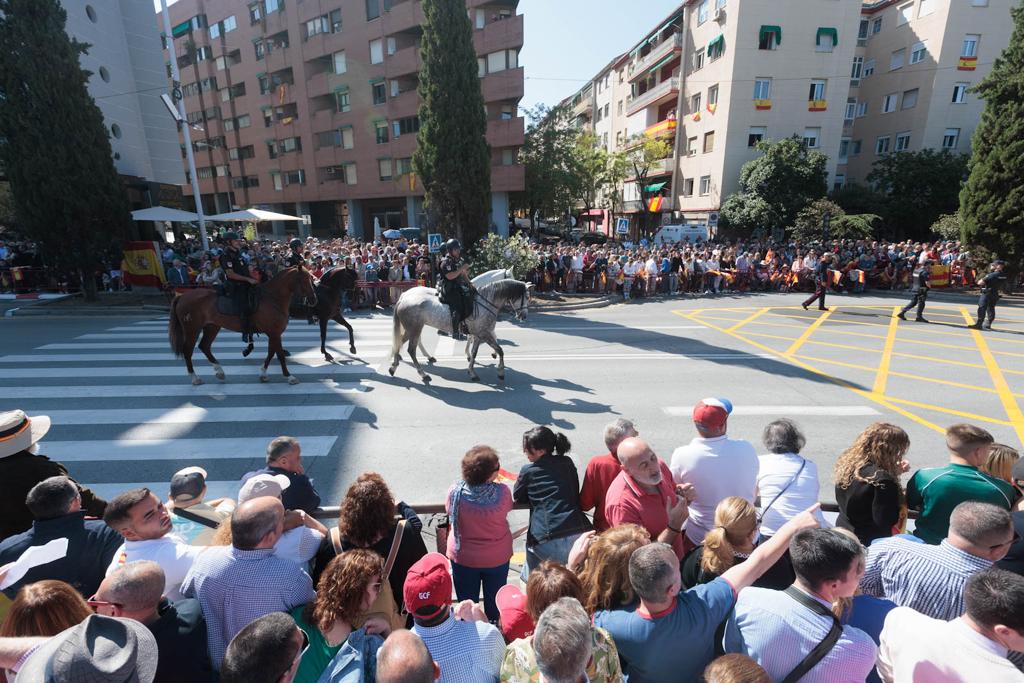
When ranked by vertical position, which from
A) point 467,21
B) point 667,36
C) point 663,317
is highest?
point 667,36

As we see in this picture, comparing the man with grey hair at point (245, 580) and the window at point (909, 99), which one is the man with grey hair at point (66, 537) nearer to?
the man with grey hair at point (245, 580)

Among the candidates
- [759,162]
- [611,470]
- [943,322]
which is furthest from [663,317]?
[759,162]

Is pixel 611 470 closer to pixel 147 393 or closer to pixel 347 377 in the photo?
pixel 347 377

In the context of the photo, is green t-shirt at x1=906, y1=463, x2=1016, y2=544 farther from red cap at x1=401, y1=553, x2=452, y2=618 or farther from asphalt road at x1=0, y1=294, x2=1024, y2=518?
red cap at x1=401, y1=553, x2=452, y2=618

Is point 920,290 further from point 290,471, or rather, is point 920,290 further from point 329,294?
point 290,471

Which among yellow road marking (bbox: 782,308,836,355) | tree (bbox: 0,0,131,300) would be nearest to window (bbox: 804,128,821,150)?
yellow road marking (bbox: 782,308,836,355)

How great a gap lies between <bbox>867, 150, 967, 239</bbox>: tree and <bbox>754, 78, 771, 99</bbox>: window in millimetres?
8533

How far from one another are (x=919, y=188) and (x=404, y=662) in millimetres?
37736

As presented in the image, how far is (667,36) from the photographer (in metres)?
38.9

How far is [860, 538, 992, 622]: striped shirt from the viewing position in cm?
246

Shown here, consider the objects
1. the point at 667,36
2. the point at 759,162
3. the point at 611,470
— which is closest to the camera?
the point at 611,470

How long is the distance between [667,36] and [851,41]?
1361 cm

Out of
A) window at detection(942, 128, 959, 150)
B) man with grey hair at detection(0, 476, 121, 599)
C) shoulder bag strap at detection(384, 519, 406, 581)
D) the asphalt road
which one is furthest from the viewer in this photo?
window at detection(942, 128, 959, 150)

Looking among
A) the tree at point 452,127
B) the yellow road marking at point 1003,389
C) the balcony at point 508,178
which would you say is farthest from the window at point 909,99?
the tree at point 452,127
